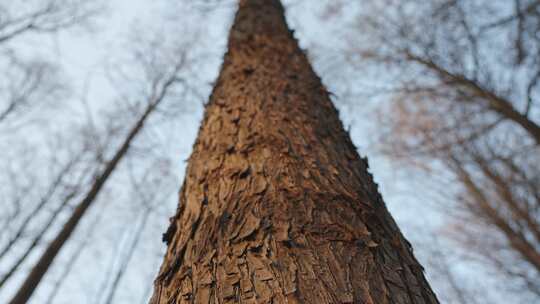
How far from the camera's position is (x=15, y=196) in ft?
25.8

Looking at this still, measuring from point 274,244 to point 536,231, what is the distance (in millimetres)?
8225

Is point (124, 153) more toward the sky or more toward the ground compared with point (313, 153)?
more toward the sky

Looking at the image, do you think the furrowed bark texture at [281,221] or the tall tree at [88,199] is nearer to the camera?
the furrowed bark texture at [281,221]

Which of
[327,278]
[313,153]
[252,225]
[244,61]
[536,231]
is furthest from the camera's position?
[536,231]

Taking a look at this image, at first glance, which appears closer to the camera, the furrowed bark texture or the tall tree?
the furrowed bark texture

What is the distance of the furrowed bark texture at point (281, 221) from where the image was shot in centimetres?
72

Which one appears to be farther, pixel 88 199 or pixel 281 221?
pixel 88 199

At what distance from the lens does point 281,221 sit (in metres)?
0.86

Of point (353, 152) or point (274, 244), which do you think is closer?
point (274, 244)

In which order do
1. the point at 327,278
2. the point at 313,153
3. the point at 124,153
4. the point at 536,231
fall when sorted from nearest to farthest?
the point at 327,278 < the point at 313,153 < the point at 536,231 < the point at 124,153

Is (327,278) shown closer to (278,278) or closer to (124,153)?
(278,278)

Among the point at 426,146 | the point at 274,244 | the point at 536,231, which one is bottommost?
the point at 274,244

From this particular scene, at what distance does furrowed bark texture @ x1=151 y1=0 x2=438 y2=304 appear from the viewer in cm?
72

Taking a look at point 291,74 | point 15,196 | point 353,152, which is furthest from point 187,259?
point 15,196
